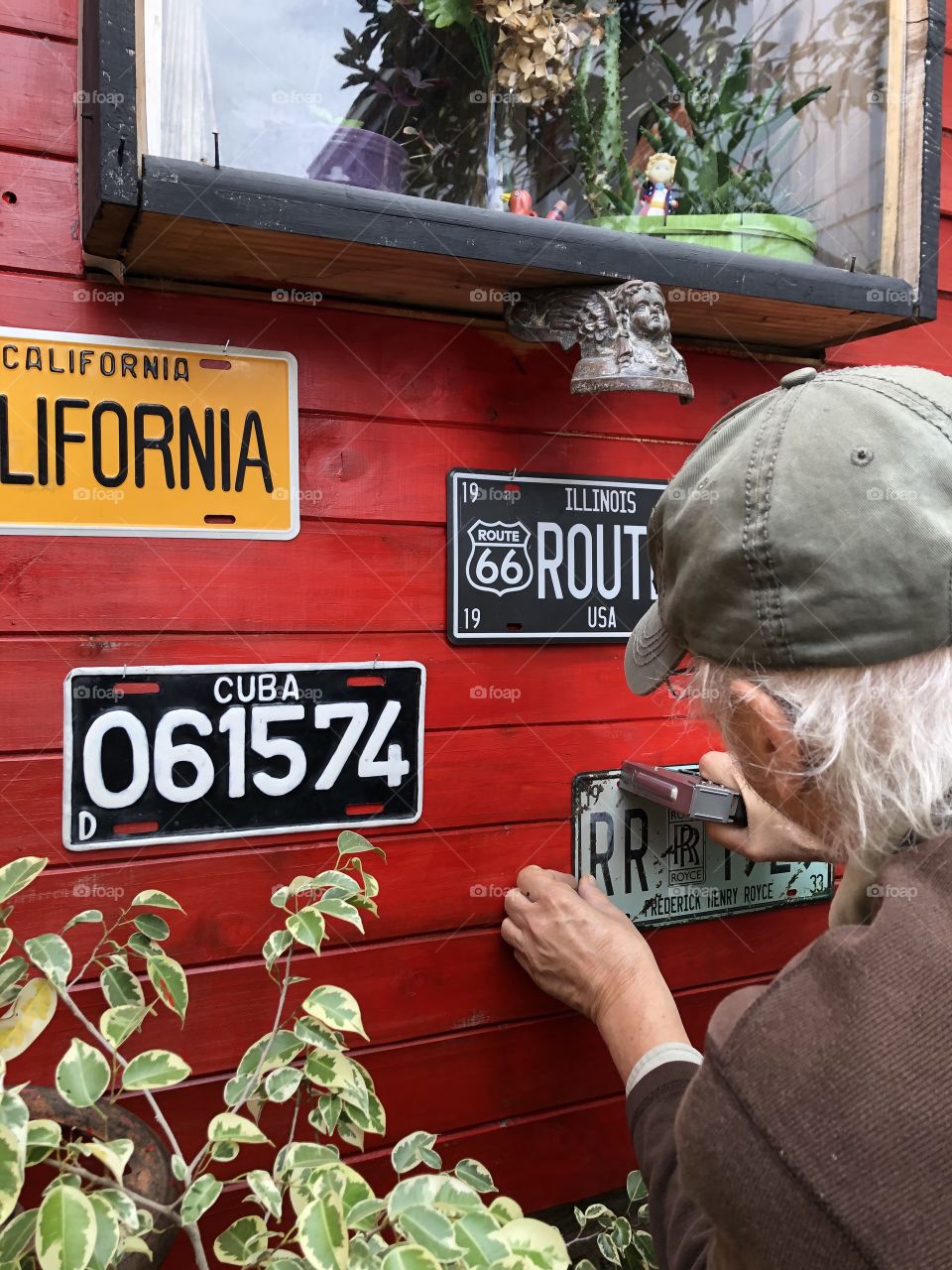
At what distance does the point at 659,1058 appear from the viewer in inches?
50.1

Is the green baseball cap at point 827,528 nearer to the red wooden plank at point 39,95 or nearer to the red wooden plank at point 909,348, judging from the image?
the red wooden plank at point 39,95

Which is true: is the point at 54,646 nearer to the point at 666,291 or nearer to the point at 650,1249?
the point at 666,291

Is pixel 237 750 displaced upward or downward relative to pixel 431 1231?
upward

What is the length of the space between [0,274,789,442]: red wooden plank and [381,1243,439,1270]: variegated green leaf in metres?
1.21

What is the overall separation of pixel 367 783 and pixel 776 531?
37.5 inches

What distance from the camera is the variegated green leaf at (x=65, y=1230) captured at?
0.89 m

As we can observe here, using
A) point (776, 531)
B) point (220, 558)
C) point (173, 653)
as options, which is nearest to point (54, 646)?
point (173, 653)

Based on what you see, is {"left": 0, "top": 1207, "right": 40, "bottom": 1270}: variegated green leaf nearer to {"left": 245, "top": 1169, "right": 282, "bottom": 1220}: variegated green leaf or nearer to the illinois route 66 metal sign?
{"left": 245, "top": 1169, "right": 282, "bottom": 1220}: variegated green leaf

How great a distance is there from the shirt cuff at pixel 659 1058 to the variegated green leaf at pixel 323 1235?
0.43 meters

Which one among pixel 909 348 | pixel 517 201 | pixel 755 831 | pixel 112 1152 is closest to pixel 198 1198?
pixel 112 1152

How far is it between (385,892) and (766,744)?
0.92m

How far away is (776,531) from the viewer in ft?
3.00

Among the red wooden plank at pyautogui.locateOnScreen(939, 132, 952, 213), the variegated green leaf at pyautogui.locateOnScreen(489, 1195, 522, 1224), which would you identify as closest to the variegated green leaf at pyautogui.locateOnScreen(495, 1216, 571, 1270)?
the variegated green leaf at pyautogui.locateOnScreen(489, 1195, 522, 1224)

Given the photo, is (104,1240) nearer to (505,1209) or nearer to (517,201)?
(505,1209)
